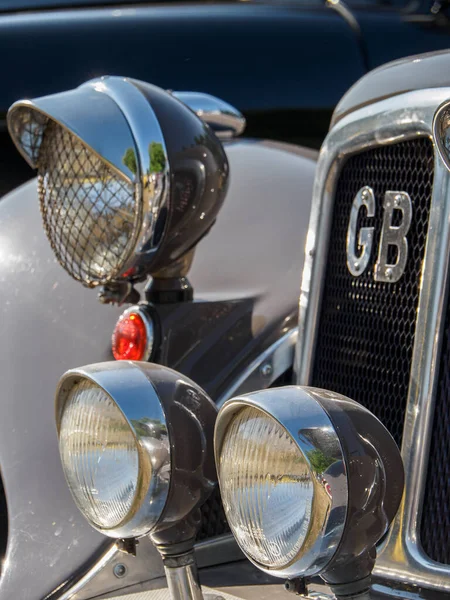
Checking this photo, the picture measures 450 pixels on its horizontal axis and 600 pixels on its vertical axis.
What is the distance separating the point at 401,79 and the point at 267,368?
425 mm

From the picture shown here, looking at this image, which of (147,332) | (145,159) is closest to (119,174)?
(145,159)

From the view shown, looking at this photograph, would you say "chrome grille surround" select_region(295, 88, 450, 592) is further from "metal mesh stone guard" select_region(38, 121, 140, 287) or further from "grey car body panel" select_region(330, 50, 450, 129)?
"metal mesh stone guard" select_region(38, 121, 140, 287)

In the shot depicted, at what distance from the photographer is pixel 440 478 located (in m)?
1.06

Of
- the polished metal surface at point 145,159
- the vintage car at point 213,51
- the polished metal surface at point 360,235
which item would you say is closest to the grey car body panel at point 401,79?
the polished metal surface at point 360,235

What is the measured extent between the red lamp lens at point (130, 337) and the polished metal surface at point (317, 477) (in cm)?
52

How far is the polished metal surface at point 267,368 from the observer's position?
1330mm

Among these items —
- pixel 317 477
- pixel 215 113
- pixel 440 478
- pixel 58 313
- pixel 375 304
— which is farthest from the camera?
pixel 215 113

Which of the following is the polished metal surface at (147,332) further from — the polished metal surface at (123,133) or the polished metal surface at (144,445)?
the polished metal surface at (144,445)

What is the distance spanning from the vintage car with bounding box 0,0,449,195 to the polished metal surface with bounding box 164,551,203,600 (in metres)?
1.96

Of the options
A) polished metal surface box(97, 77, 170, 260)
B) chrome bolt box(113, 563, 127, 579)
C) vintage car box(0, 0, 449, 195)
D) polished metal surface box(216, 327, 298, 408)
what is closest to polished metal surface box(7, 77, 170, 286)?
polished metal surface box(97, 77, 170, 260)

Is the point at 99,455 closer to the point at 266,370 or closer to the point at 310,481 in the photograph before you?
the point at 310,481

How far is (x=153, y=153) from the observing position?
120 centimetres

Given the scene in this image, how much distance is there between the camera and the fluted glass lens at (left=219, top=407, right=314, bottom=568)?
816 mm

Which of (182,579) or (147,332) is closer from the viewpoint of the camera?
(182,579)
